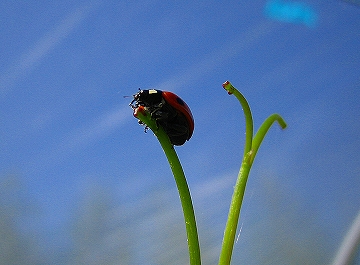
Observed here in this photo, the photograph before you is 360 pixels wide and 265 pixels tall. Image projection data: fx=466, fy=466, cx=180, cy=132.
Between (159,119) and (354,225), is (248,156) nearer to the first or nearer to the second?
(159,119)

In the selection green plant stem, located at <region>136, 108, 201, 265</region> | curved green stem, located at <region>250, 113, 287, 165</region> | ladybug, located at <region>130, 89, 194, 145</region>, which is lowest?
green plant stem, located at <region>136, 108, 201, 265</region>

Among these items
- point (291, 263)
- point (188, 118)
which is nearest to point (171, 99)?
point (188, 118)

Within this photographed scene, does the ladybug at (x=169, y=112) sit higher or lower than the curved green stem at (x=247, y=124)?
higher

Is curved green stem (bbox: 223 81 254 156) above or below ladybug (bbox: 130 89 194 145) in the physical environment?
below

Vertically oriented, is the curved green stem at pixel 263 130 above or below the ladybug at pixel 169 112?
below

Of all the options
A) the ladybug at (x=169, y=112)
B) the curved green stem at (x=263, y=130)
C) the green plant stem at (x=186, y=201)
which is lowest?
the green plant stem at (x=186, y=201)
